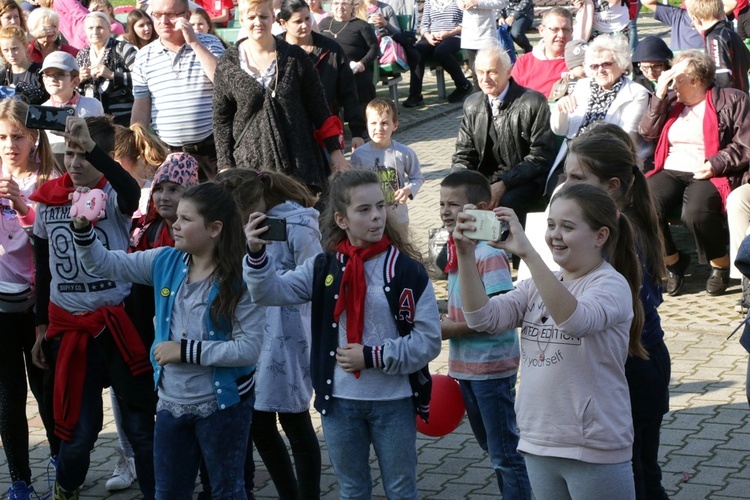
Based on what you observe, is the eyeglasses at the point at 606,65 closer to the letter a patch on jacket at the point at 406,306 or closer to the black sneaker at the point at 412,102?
the letter a patch on jacket at the point at 406,306

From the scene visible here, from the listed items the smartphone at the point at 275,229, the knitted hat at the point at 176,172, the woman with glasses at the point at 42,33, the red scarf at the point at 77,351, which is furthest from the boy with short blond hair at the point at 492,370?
the woman with glasses at the point at 42,33

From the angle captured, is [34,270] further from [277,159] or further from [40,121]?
[277,159]

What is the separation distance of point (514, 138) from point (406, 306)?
446 centimetres

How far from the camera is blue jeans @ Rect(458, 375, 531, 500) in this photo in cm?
434

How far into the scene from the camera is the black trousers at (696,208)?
26.1 feet

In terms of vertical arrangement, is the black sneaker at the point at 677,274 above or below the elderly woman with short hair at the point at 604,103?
below

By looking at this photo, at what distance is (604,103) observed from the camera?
27.2 feet

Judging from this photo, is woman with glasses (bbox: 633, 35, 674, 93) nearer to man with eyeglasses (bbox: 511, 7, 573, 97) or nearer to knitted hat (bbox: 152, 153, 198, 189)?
man with eyeglasses (bbox: 511, 7, 573, 97)

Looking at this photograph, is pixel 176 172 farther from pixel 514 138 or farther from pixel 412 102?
pixel 412 102

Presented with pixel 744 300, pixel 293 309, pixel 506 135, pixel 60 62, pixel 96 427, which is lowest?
pixel 744 300

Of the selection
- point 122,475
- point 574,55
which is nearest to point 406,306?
point 122,475

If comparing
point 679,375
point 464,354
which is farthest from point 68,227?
point 679,375

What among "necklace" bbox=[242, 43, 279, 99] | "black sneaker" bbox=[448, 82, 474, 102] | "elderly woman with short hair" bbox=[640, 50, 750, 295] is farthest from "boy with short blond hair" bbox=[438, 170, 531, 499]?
"black sneaker" bbox=[448, 82, 474, 102]

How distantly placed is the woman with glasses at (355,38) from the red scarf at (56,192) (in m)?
8.94
